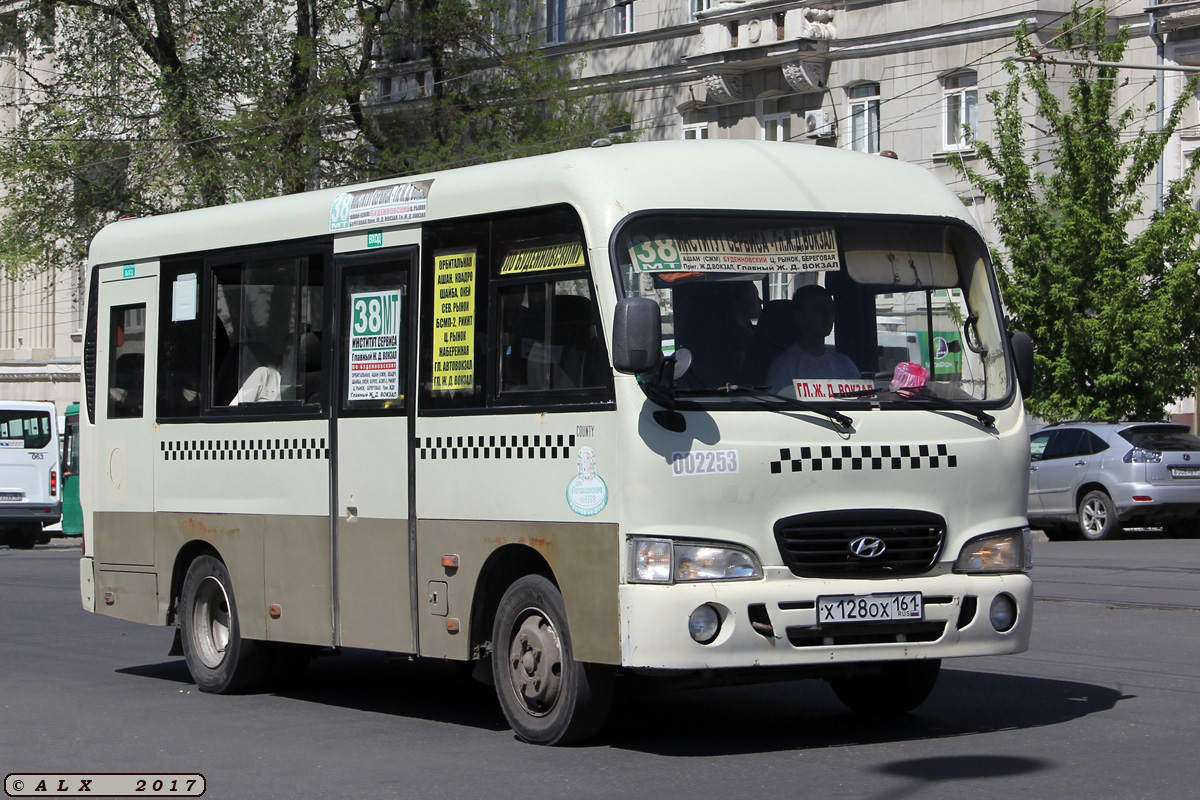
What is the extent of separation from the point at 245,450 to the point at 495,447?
236 centimetres

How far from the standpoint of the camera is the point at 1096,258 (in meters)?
28.8

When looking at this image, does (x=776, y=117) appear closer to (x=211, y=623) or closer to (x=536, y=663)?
(x=211, y=623)

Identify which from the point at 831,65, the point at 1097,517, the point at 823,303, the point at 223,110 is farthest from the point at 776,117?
the point at 823,303

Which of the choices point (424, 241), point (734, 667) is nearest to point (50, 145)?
point (424, 241)

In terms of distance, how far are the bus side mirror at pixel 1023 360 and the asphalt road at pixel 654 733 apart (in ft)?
5.29

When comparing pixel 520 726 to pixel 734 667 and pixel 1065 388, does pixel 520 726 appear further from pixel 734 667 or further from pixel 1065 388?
pixel 1065 388

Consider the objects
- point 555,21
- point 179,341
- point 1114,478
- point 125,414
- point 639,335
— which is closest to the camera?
point 639,335

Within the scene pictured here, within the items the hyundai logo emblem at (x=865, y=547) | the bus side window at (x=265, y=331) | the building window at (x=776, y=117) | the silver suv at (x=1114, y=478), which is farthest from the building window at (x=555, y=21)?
the hyundai logo emblem at (x=865, y=547)

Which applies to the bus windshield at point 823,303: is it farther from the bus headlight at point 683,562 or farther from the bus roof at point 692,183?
the bus headlight at point 683,562

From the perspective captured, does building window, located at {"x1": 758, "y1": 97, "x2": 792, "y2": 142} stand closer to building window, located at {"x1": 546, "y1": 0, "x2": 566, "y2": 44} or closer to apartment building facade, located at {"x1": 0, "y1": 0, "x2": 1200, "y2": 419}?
apartment building facade, located at {"x1": 0, "y1": 0, "x2": 1200, "y2": 419}

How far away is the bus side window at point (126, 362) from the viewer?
37.9ft

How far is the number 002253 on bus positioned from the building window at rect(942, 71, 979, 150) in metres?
27.8

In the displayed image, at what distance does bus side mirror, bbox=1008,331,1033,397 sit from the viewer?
880 cm

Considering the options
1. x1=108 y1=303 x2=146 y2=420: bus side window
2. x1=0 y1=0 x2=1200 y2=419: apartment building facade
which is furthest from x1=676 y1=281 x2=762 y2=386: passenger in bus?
x1=0 y1=0 x2=1200 y2=419: apartment building facade
